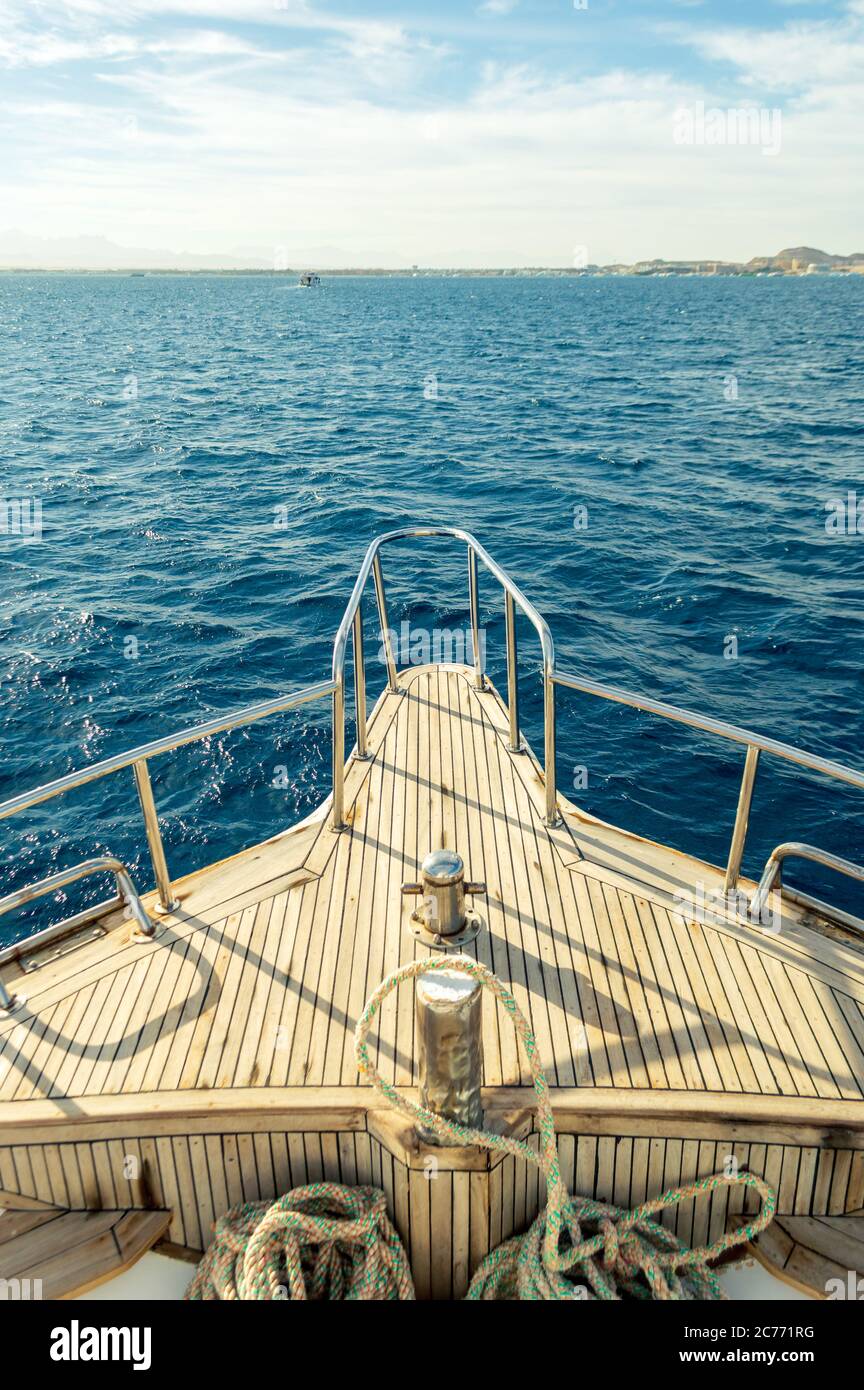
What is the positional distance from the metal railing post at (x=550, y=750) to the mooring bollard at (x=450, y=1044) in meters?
2.01

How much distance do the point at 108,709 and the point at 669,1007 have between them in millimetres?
9321

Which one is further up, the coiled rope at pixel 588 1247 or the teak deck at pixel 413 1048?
the teak deck at pixel 413 1048

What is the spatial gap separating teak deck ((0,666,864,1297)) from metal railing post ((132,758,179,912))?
0.14 meters

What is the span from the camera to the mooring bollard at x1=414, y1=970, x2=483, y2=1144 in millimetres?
2666

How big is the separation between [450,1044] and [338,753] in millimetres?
2137

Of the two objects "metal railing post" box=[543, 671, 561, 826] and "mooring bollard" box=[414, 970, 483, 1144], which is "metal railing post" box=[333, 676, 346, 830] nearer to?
"metal railing post" box=[543, 671, 561, 826]

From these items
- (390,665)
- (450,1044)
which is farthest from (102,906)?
(390,665)

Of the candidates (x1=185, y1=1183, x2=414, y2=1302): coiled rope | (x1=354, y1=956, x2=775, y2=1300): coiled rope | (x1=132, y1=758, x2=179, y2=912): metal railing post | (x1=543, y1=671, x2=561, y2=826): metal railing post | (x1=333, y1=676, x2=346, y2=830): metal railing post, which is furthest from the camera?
(x1=543, y1=671, x2=561, y2=826): metal railing post

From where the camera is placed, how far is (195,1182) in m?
3.24

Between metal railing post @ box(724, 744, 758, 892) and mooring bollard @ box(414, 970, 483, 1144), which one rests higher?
metal railing post @ box(724, 744, 758, 892)

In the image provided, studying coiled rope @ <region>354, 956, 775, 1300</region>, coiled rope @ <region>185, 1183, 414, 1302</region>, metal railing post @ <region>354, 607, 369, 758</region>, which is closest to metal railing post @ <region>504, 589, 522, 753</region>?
metal railing post @ <region>354, 607, 369, 758</region>

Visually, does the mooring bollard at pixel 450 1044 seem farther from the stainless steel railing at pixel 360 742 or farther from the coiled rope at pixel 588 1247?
the stainless steel railing at pixel 360 742

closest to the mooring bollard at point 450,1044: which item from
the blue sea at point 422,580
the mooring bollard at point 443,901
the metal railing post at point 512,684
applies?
the mooring bollard at point 443,901

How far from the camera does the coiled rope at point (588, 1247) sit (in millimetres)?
2785
